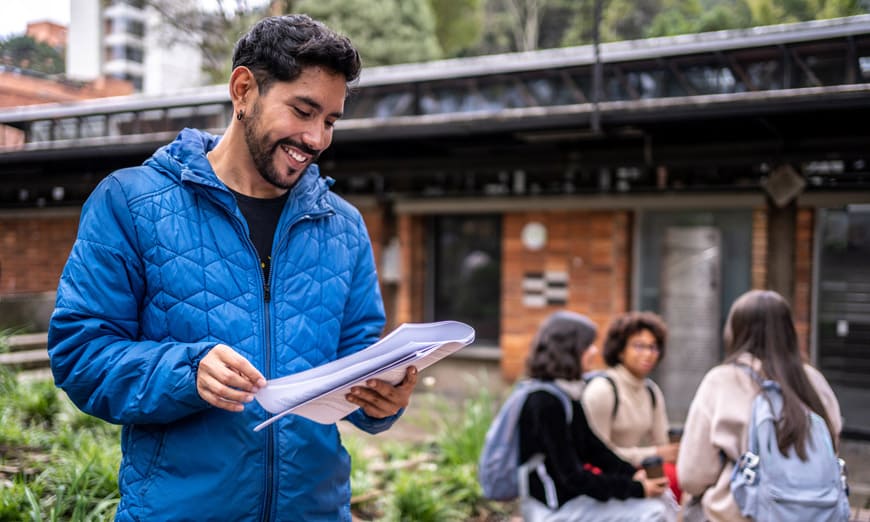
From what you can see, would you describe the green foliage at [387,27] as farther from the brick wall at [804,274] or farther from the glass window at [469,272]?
the brick wall at [804,274]

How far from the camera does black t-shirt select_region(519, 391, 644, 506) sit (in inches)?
142

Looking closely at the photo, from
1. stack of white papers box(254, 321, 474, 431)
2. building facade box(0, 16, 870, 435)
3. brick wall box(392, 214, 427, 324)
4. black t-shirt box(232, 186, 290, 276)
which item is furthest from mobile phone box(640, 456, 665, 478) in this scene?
brick wall box(392, 214, 427, 324)

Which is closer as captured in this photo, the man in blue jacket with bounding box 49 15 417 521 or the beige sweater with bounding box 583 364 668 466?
the man in blue jacket with bounding box 49 15 417 521

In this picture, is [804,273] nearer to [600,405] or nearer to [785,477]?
[600,405]

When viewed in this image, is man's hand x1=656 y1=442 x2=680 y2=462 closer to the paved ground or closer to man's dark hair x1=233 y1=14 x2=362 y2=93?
the paved ground

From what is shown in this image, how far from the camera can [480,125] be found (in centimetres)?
753

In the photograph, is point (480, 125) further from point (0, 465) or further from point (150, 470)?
point (150, 470)

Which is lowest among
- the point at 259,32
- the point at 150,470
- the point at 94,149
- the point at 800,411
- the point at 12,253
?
the point at 800,411

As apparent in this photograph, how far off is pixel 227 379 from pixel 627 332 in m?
3.34

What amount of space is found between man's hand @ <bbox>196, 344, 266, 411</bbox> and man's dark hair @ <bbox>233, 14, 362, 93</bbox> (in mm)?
628

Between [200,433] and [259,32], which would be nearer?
[200,433]

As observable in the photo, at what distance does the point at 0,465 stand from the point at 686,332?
7429 mm

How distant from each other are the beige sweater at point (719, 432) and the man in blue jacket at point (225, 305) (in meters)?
1.98

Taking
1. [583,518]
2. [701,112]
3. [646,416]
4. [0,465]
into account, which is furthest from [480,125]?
[0,465]
